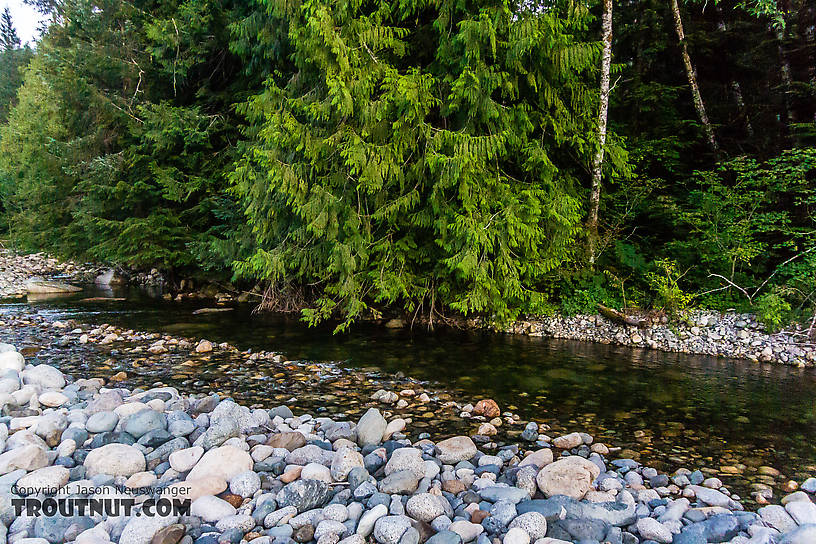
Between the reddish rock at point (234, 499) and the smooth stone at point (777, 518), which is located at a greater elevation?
the smooth stone at point (777, 518)

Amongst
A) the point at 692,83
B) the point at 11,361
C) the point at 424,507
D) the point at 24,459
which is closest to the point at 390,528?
the point at 424,507

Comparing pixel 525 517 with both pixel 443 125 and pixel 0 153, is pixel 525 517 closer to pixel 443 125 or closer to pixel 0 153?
pixel 443 125

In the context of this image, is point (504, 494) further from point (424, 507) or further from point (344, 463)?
point (344, 463)

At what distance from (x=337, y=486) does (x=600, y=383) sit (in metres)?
4.02

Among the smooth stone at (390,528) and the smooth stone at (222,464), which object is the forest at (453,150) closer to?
the smooth stone at (222,464)

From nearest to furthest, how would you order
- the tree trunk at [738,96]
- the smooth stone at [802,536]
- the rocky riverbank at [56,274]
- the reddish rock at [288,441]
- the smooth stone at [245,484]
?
the smooth stone at [802,536]
the smooth stone at [245,484]
the reddish rock at [288,441]
the tree trunk at [738,96]
the rocky riverbank at [56,274]

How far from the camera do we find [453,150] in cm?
719

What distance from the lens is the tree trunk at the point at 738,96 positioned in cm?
1063

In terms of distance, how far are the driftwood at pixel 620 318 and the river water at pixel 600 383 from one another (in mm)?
702

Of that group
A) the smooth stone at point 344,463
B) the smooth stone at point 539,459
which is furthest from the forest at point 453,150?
the smooth stone at point 344,463

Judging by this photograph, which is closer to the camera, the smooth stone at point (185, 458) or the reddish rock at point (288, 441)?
the smooth stone at point (185, 458)

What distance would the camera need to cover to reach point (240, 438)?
3826 mm

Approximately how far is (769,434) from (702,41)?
10088 mm

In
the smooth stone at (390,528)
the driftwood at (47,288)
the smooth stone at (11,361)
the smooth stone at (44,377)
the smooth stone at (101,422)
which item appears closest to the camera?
the smooth stone at (390,528)
